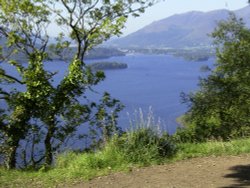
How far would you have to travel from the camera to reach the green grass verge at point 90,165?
6000 millimetres

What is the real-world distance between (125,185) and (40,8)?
9.26 metres

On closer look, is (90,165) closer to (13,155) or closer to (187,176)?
(187,176)

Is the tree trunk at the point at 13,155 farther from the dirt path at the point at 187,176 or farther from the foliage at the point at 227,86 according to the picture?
the foliage at the point at 227,86

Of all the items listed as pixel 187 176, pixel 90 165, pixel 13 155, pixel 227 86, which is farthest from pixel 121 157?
pixel 227 86

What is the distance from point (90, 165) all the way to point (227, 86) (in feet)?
44.6

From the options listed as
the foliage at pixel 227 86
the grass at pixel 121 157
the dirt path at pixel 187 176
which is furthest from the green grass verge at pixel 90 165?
the foliage at pixel 227 86

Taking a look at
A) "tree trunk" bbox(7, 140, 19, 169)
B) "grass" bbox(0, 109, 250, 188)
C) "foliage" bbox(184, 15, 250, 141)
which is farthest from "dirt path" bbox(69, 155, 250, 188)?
"foliage" bbox(184, 15, 250, 141)

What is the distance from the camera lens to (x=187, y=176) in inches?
229

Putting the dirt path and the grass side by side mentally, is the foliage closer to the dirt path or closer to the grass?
the grass

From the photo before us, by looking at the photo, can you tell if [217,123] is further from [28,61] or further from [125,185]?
[125,185]

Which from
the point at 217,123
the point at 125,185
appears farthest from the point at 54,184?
the point at 217,123

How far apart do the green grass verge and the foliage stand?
32.4 feet

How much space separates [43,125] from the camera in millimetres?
12008

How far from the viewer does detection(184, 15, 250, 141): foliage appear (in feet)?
58.1
